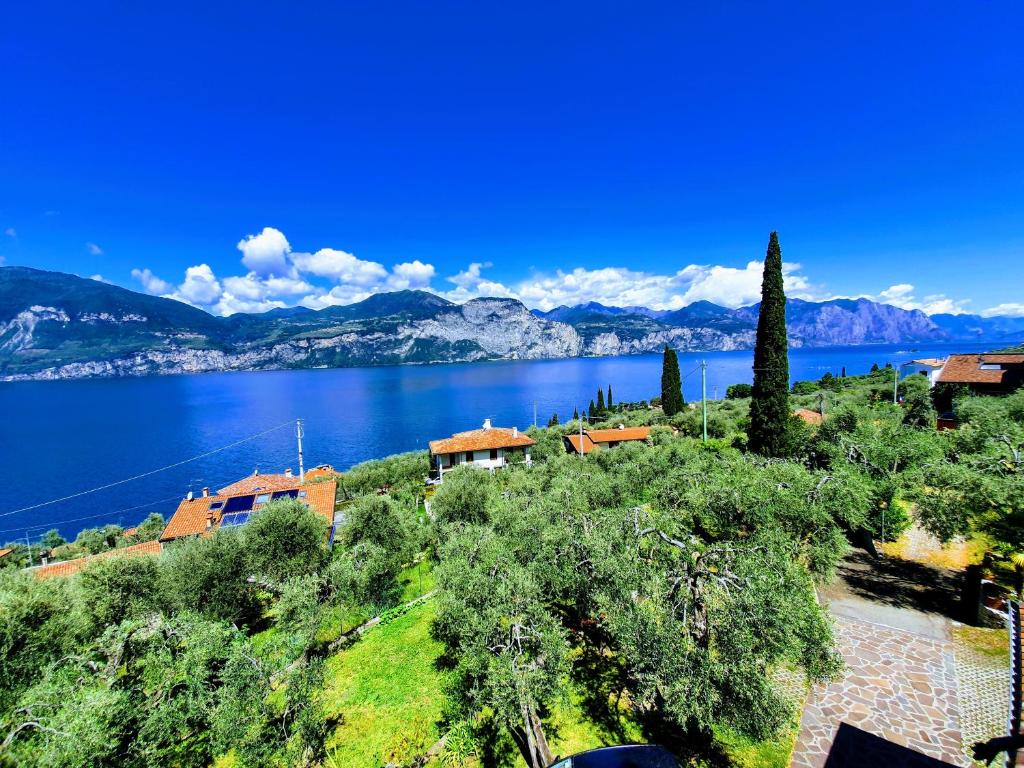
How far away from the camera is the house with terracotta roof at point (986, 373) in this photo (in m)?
36.2

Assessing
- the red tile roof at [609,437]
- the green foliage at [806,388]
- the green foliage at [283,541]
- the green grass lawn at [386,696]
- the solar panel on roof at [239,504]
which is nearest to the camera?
the green grass lawn at [386,696]

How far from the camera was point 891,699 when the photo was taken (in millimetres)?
10477

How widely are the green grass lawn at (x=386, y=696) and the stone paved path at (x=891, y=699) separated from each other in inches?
371

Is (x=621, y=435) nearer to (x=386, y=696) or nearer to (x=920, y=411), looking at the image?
(x=920, y=411)

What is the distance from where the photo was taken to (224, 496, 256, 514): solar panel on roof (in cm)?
3361

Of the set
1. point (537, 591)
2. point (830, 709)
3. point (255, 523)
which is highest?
point (537, 591)

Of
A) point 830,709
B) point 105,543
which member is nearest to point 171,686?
point 830,709

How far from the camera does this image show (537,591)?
1130cm

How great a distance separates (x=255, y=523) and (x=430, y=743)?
12686 mm

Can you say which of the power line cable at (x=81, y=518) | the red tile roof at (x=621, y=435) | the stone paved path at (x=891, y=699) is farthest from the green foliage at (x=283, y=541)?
the power line cable at (x=81, y=518)

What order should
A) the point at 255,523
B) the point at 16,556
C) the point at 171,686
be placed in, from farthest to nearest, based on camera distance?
1. the point at 16,556
2. the point at 255,523
3. the point at 171,686

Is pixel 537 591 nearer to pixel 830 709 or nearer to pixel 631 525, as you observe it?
pixel 631 525

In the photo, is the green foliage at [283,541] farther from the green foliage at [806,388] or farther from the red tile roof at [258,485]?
the green foliage at [806,388]

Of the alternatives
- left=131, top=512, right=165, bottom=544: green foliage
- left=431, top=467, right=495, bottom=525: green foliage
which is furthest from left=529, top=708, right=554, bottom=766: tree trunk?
left=131, top=512, right=165, bottom=544: green foliage
